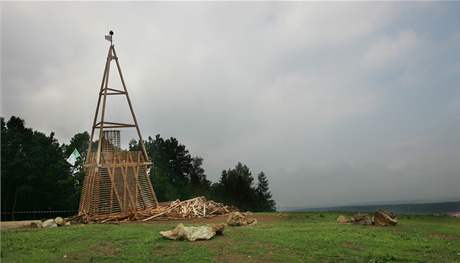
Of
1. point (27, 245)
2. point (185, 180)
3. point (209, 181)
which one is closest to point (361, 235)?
point (27, 245)

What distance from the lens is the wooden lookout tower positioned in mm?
25781

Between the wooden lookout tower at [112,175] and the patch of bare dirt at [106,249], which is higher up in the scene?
the wooden lookout tower at [112,175]

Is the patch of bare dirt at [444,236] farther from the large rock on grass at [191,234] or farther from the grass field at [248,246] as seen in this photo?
the large rock on grass at [191,234]

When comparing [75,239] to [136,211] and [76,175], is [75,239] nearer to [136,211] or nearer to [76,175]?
[136,211]

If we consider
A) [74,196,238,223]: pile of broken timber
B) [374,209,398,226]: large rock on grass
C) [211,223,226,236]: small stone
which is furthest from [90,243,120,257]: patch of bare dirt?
[374,209,398,226]: large rock on grass

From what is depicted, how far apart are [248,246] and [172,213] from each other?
12.7 metres

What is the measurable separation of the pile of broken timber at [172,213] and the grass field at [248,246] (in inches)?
286

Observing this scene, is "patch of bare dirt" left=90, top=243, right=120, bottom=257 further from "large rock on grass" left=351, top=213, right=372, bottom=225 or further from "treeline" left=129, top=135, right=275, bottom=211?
"treeline" left=129, top=135, right=275, bottom=211

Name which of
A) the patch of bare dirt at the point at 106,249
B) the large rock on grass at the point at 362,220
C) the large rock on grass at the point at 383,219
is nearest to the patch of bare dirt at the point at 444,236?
the large rock on grass at the point at 383,219

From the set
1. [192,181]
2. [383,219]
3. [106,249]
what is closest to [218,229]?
[106,249]

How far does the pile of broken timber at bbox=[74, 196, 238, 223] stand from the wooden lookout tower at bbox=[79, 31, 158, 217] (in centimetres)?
56

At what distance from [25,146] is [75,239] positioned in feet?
88.5

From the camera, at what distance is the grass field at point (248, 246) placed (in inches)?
484

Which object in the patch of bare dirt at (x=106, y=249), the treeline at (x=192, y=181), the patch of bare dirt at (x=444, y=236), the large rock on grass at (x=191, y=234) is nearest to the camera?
the patch of bare dirt at (x=106, y=249)
